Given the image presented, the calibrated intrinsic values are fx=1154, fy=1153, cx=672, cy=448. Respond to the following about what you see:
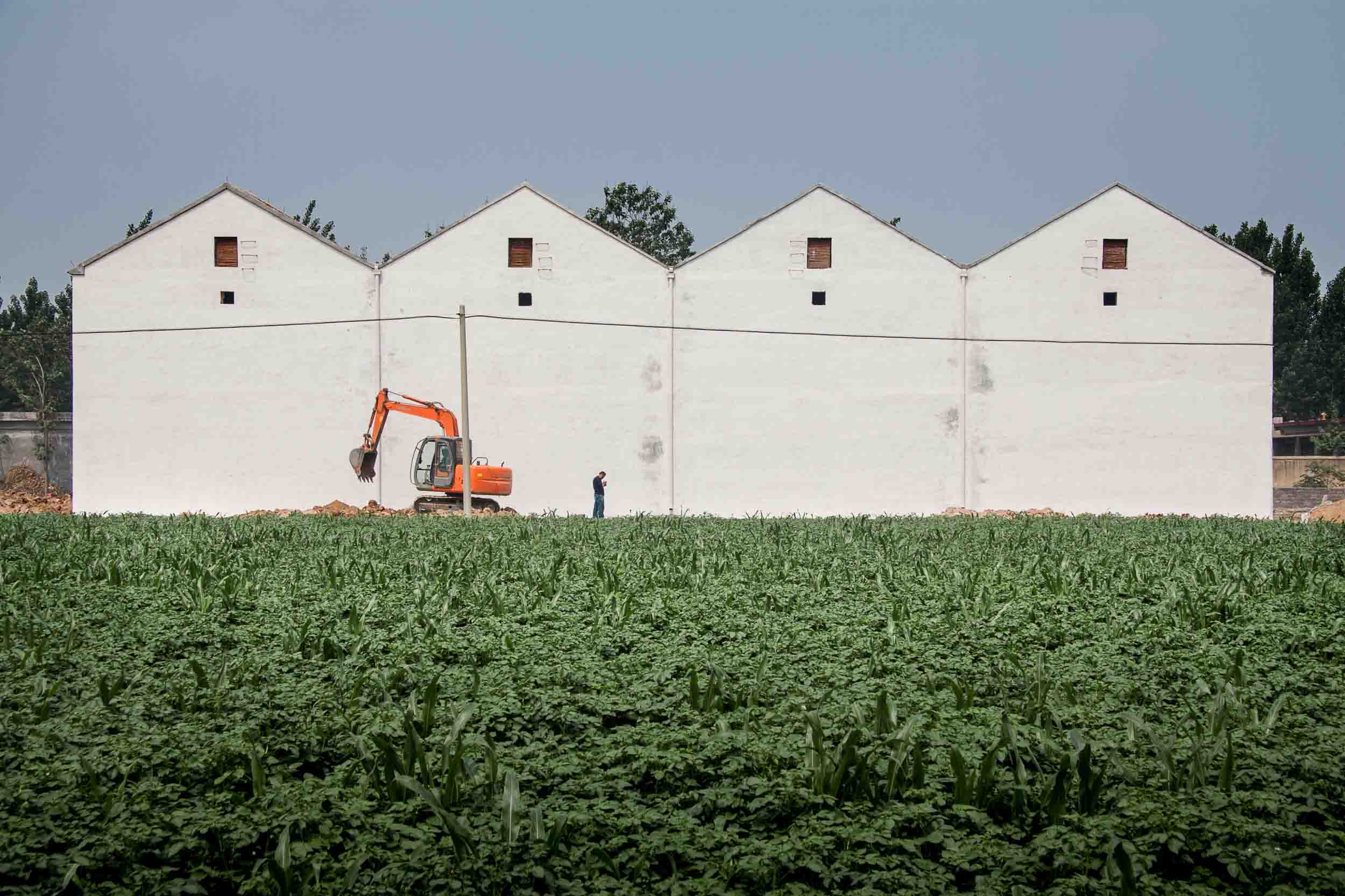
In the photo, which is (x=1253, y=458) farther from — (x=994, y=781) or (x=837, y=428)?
(x=994, y=781)

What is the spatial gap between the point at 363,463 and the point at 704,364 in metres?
8.25

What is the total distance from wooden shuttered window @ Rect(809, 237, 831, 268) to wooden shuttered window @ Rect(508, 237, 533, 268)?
677cm

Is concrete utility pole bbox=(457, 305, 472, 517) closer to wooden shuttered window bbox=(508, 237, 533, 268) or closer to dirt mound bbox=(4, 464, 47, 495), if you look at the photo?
wooden shuttered window bbox=(508, 237, 533, 268)

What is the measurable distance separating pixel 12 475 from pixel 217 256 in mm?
19487

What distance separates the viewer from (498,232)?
27531 millimetres

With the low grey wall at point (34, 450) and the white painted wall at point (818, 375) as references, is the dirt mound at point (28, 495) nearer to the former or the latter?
the low grey wall at point (34, 450)

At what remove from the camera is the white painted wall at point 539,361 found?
26984mm

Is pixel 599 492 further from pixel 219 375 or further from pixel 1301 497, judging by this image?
pixel 1301 497

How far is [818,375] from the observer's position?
1087 inches

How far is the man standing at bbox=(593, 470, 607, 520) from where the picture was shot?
1011 inches

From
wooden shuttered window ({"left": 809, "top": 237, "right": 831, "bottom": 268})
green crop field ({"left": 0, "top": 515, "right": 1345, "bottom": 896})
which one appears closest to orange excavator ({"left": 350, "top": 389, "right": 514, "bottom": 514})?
wooden shuttered window ({"left": 809, "top": 237, "right": 831, "bottom": 268})

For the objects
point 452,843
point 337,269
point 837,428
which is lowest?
point 452,843

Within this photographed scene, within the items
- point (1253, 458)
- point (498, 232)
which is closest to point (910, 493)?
point (1253, 458)

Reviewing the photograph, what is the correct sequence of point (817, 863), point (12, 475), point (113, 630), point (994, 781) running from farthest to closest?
point (12, 475), point (113, 630), point (994, 781), point (817, 863)
